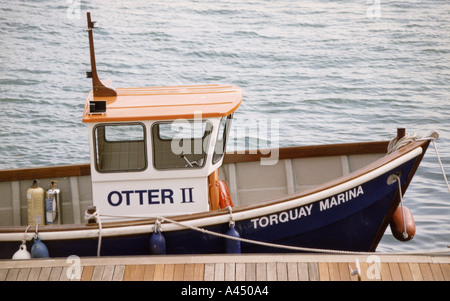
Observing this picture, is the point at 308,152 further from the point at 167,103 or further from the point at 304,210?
the point at 167,103

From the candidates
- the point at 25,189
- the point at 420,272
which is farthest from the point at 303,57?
the point at 420,272

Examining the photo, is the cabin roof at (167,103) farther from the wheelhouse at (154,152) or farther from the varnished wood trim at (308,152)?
the varnished wood trim at (308,152)

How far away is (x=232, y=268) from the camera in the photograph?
246 inches

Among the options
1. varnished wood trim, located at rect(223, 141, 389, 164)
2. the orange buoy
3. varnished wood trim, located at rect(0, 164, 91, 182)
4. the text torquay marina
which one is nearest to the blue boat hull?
the text torquay marina

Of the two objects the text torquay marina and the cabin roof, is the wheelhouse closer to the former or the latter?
the cabin roof

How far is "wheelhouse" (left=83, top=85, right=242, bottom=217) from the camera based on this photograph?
6.96m

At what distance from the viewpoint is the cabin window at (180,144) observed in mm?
7074

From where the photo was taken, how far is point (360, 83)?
1891 centimetres

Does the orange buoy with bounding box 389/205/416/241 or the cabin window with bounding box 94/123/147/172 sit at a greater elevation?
the cabin window with bounding box 94/123/147/172

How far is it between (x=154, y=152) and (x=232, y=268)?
1.56 metres

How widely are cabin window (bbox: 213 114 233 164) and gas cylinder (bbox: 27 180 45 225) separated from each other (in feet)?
→ 7.08

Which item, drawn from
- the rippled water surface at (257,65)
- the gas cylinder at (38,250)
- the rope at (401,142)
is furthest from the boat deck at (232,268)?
the rippled water surface at (257,65)

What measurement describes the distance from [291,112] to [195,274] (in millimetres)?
11398
